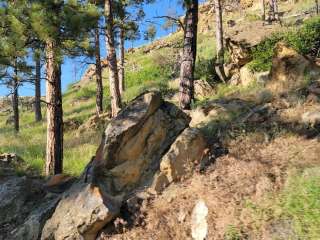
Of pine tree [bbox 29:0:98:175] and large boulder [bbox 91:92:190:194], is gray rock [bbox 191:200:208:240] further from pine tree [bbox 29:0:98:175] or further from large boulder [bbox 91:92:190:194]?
pine tree [bbox 29:0:98:175]

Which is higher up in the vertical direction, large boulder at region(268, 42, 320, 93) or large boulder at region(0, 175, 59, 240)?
large boulder at region(268, 42, 320, 93)

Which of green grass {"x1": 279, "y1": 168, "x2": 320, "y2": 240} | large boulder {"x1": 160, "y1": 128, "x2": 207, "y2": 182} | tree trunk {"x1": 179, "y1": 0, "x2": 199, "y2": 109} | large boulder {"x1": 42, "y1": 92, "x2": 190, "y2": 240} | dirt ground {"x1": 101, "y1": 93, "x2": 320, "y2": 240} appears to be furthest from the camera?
tree trunk {"x1": 179, "y1": 0, "x2": 199, "y2": 109}


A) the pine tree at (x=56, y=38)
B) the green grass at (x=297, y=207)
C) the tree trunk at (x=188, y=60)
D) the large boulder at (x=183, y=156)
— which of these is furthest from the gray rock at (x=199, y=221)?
the tree trunk at (x=188, y=60)

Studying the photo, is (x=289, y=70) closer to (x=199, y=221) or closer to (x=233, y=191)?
(x=233, y=191)

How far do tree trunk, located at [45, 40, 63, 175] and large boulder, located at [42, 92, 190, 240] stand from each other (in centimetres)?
329

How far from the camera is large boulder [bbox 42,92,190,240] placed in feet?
25.0

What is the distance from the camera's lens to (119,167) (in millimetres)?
8438

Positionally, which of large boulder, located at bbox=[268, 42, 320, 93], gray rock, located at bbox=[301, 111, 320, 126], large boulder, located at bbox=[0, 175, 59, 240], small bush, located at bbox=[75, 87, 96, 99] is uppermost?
small bush, located at bbox=[75, 87, 96, 99]

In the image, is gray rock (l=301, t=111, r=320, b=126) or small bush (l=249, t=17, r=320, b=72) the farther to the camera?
small bush (l=249, t=17, r=320, b=72)

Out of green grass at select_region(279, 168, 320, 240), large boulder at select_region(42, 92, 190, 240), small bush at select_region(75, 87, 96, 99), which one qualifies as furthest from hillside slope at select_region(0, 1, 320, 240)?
small bush at select_region(75, 87, 96, 99)

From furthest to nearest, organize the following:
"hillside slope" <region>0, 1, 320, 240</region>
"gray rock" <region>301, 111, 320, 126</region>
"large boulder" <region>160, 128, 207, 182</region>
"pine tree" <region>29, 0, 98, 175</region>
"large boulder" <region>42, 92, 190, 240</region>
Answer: "pine tree" <region>29, 0, 98, 175</region> → "gray rock" <region>301, 111, 320, 126</region> → "large boulder" <region>160, 128, 207, 182</region> → "large boulder" <region>42, 92, 190, 240</region> → "hillside slope" <region>0, 1, 320, 240</region>

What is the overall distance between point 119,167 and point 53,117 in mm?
4025

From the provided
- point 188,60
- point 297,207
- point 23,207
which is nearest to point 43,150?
point 188,60

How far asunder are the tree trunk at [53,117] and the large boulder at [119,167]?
10.8ft
